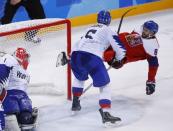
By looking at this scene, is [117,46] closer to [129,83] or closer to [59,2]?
[129,83]

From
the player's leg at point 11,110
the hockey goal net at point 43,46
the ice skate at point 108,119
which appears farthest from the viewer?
the hockey goal net at point 43,46

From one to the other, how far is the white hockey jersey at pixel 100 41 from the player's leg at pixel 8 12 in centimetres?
151

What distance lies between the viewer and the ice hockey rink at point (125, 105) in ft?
10.7

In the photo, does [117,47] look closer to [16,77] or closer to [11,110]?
[16,77]

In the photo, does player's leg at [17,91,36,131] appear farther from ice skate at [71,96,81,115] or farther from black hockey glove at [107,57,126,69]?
black hockey glove at [107,57,126,69]

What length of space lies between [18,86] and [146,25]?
103cm

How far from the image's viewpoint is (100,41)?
133 inches

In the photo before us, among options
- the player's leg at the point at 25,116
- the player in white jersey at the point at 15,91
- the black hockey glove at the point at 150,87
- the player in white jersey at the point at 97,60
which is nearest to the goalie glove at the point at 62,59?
the player in white jersey at the point at 97,60

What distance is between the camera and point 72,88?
3.50 metres

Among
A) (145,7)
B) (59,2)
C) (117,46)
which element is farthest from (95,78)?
(145,7)

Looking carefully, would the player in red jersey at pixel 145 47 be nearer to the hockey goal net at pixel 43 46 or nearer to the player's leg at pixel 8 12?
the hockey goal net at pixel 43 46

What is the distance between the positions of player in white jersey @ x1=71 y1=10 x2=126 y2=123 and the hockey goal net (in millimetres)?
216

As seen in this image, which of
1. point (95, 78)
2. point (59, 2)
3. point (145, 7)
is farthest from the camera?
point (145, 7)

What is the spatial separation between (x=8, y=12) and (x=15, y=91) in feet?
5.98
